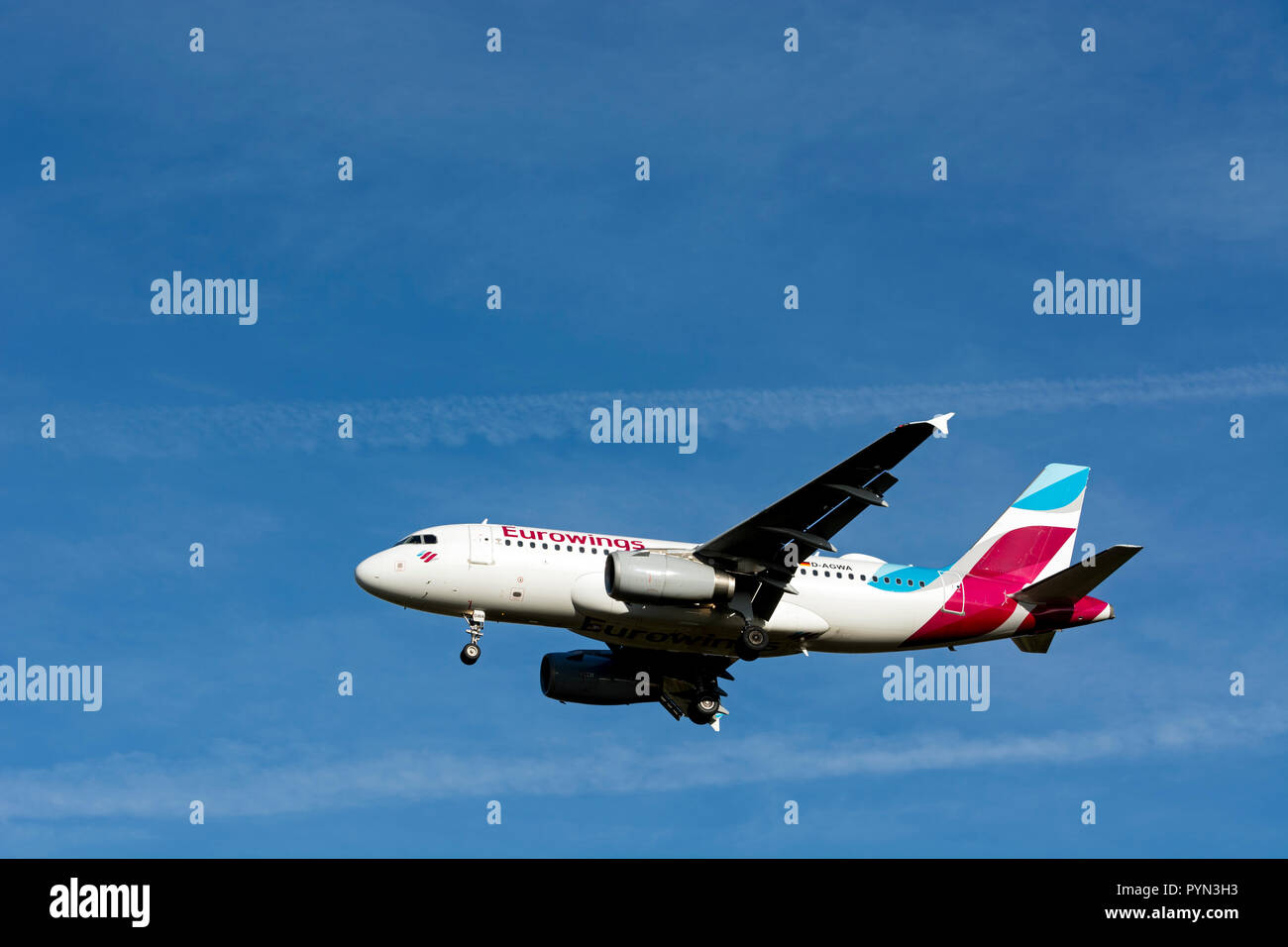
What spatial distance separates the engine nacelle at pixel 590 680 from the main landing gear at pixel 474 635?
805cm

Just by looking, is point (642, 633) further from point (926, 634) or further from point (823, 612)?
point (926, 634)

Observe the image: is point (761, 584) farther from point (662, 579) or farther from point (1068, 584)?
point (1068, 584)

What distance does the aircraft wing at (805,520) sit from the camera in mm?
46250

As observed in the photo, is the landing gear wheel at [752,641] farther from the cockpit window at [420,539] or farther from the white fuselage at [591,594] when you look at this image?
the cockpit window at [420,539]

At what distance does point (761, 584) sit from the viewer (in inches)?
2028

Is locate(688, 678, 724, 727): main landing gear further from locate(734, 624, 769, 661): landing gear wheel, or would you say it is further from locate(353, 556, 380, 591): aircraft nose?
locate(353, 556, 380, 591): aircraft nose

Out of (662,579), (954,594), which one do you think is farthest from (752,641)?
(954,594)

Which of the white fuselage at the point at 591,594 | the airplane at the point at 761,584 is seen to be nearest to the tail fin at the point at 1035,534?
the airplane at the point at 761,584

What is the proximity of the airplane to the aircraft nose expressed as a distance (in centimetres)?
4

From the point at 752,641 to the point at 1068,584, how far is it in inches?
468
